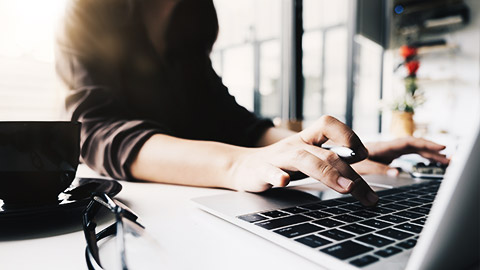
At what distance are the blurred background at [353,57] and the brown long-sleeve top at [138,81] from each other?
5.64 ft

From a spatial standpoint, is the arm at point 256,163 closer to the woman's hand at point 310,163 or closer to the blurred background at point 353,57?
the woman's hand at point 310,163

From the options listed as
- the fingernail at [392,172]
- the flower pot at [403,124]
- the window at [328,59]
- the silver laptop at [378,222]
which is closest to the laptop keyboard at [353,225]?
the silver laptop at [378,222]

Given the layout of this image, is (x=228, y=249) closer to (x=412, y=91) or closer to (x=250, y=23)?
(x=412, y=91)

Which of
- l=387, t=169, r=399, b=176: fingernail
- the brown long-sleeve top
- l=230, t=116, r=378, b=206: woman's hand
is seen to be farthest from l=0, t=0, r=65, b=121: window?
l=387, t=169, r=399, b=176: fingernail

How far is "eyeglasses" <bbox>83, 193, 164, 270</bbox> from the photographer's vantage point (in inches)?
9.1

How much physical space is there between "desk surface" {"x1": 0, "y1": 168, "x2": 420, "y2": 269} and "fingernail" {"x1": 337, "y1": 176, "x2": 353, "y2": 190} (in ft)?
0.41

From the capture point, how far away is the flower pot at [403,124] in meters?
1.47

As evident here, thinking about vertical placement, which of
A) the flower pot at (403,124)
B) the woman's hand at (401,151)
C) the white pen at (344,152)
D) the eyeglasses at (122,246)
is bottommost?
the flower pot at (403,124)

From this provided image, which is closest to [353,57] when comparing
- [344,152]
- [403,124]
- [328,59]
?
[328,59]

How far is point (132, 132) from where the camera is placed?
547 millimetres

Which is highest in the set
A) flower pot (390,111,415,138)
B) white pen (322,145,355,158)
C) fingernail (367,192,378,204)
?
white pen (322,145,355,158)

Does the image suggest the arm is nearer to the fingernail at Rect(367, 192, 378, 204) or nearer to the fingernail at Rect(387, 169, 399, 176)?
the fingernail at Rect(367, 192, 378, 204)

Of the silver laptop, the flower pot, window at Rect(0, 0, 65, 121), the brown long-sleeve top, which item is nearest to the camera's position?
the silver laptop

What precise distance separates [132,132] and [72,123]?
0.60 ft
